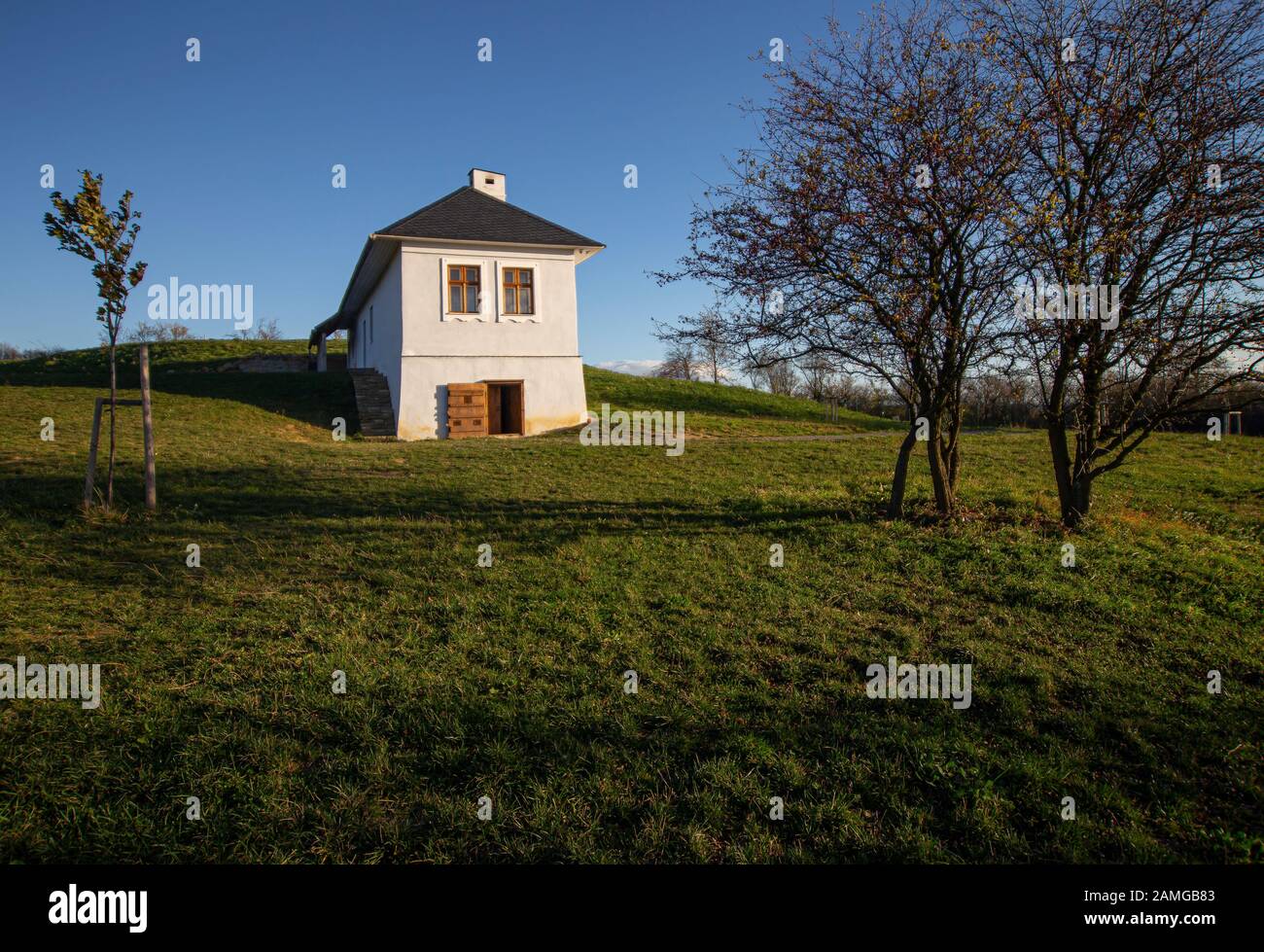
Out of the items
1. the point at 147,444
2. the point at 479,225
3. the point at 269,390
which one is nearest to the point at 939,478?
the point at 147,444

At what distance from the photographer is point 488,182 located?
2377 centimetres

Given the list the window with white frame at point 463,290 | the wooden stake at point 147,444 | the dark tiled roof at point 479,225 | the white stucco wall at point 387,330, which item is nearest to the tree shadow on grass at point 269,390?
the white stucco wall at point 387,330

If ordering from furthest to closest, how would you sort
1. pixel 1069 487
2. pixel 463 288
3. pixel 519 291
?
pixel 519 291
pixel 463 288
pixel 1069 487

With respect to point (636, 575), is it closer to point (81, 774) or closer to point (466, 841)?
point (466, 841)

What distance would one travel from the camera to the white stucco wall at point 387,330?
19.8 metres

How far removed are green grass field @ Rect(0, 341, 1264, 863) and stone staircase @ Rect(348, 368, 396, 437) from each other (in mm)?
8624

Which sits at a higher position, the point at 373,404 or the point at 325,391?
the point at 325,391

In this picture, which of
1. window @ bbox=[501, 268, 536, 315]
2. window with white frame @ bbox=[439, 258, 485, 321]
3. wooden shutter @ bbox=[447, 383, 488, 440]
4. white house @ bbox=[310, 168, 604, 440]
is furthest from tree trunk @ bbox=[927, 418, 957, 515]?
window with white frame @ bbox=[439, 258, 485, 321]

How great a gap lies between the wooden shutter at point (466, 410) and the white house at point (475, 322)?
3 cm

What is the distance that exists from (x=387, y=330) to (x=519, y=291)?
4.85 meters

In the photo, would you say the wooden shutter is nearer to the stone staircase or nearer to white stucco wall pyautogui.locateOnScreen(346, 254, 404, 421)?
white stucco wall pyautogui.locateOnScreen(346, 254, 404, 421)

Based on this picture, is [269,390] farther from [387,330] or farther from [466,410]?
[466,410]
